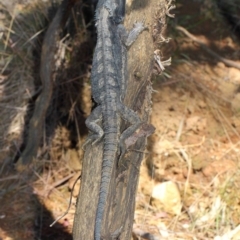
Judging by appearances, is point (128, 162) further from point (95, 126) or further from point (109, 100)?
point (109, 100)

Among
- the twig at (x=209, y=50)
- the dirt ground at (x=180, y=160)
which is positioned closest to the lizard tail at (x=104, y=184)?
the dirt ground at (x=180, y=160)

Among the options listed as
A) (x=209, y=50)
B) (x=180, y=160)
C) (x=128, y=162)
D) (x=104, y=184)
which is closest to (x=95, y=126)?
(x=128, y=162)

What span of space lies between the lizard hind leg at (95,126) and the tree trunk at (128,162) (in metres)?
0.05

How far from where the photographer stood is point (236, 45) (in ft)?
23.2

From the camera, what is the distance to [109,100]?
163 inches

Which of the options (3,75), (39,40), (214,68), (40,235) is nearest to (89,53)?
(39,40)

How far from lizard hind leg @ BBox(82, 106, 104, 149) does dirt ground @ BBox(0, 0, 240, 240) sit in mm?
1732

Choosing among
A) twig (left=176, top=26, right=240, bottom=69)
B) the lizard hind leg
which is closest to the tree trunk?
the lizard hind leg

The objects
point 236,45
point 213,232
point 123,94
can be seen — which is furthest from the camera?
point 236,45

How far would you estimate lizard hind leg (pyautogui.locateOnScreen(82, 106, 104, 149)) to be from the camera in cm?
403

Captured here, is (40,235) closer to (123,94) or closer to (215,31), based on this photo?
(123,94)

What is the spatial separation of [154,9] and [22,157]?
2.80 metres

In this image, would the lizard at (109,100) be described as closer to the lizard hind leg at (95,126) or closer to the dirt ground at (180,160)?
the lizard hind leg at (95,126)

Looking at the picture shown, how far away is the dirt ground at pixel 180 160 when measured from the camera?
229 inches
